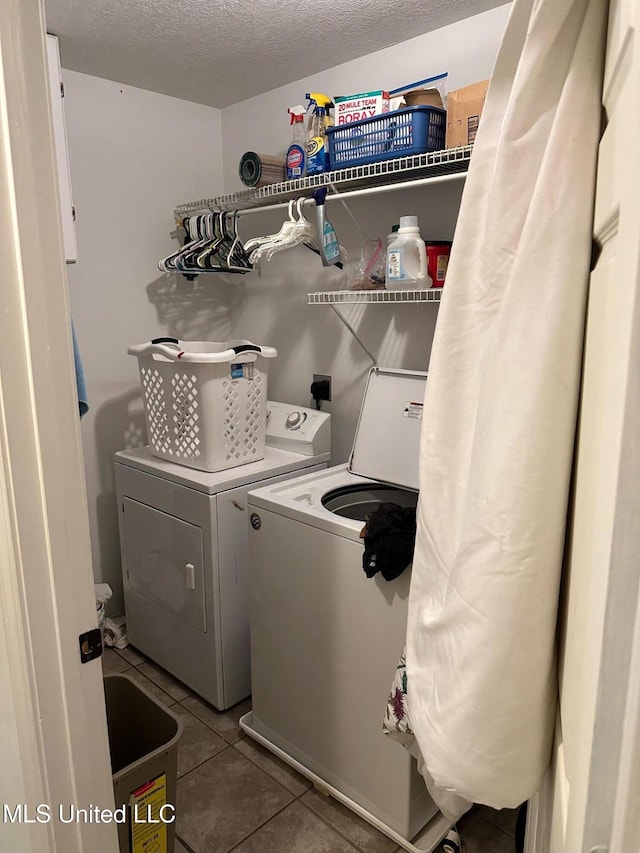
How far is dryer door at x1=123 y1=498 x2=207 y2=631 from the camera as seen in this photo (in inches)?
85.2

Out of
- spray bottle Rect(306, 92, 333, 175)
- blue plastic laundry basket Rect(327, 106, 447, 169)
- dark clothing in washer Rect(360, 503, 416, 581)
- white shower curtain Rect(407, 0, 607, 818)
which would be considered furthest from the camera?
spray bottle Rect(306, 92, 333, 175)

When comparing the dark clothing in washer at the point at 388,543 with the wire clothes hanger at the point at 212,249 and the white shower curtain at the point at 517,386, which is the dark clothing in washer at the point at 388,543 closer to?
the white shower curtain at the point at 517,386

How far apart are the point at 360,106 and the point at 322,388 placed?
3.57ft

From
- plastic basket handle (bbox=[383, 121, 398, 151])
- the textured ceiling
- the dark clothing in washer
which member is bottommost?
the dark clothing in washer

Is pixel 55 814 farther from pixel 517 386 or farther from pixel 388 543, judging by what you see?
pixel 517 386

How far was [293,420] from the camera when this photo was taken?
247 cm

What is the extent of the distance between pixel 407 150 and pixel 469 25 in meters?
0.58

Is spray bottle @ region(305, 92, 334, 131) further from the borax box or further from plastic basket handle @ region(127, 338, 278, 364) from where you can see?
A: plastic basket handle @ region(127, 338, 278, 364)

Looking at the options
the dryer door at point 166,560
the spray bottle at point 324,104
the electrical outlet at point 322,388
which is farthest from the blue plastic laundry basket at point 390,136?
the dryer door at point 166,560

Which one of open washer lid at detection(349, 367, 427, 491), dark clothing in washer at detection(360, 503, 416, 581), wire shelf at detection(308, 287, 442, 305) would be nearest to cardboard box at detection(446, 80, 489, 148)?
wire shelf at detection(308, 287, 442, 305)

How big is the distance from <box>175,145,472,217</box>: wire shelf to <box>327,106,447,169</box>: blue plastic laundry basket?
3cm

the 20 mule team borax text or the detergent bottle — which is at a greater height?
the detergent bottle

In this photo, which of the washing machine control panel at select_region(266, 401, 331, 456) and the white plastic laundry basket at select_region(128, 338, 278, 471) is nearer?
the white plastic laundry basket at select_region(128, 338, 278, 471)

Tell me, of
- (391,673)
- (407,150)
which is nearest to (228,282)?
(407,150)
